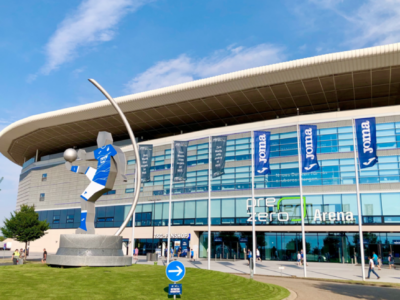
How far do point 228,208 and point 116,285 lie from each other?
116ft

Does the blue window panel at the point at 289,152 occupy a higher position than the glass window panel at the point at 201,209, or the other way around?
the blue window panel at the point at 289,152

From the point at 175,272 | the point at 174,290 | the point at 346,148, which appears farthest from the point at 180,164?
the point at 346,148

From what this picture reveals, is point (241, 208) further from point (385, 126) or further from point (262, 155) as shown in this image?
point (262, 155)

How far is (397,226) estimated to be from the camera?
4112cm

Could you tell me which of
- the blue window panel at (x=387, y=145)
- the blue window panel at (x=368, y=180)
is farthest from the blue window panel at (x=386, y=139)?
the blue window panel at (x=368, y=180)

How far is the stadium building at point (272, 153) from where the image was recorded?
140 ft

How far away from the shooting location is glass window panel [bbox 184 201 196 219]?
53.1m

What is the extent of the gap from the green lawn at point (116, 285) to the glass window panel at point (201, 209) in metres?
31.6

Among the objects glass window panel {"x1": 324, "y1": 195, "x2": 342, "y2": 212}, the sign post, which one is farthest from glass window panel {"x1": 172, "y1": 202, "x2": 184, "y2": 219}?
the sign post

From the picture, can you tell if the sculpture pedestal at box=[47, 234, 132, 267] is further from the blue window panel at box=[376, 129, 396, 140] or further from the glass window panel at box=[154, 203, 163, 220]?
the glass window panel at box=[154, 203, 163, 220]

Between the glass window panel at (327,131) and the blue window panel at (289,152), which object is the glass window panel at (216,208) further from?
the glass window panel at (327,131)

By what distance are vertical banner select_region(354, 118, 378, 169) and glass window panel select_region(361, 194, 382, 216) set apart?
17.8 metres

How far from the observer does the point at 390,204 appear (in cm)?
4181

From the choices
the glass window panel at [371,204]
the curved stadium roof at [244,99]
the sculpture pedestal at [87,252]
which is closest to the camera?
the sculpture pedestal at [87,252]
